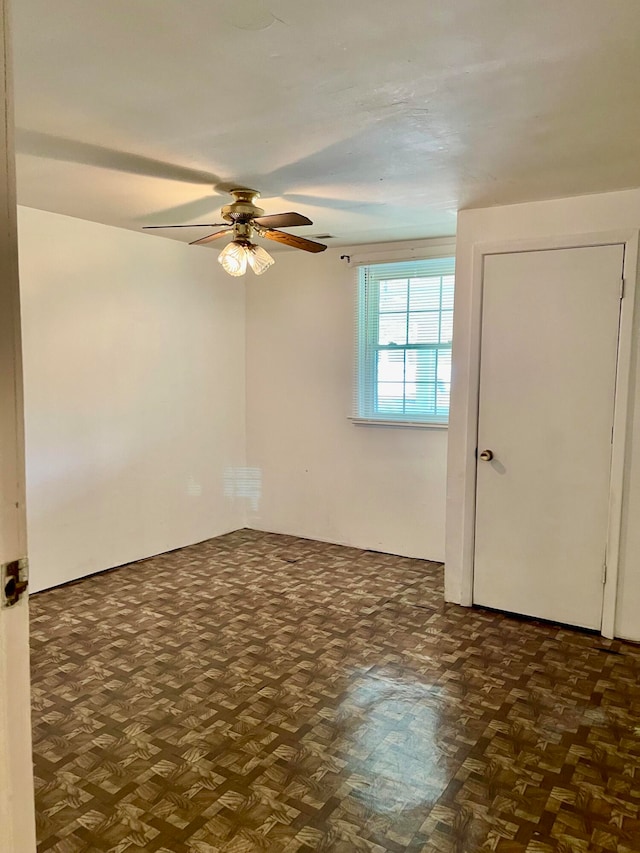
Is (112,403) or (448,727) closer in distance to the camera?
(448,727)

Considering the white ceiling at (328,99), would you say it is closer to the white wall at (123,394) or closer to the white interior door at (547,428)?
the white interior door at (547,428)

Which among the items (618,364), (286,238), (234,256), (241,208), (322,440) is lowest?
(322,440)

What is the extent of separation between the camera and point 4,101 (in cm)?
88

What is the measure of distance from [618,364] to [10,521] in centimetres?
309

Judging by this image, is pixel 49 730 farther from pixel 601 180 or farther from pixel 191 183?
pixel 601 180

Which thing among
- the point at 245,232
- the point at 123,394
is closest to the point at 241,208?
the point at 245,232

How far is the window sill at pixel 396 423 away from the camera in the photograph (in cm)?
443

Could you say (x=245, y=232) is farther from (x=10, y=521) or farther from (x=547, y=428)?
(x=10, y=521)

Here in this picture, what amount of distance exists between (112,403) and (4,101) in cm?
352

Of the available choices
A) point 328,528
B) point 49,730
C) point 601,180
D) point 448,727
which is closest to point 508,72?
point 601,180

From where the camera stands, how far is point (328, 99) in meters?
2.02

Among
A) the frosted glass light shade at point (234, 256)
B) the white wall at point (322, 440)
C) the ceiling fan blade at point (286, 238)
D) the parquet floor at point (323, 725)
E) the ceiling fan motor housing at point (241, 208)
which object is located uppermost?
the ceiling fan motor housing at point (241, 208)

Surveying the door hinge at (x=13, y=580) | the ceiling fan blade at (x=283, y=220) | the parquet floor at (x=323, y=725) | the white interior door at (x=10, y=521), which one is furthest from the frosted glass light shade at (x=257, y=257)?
the door hinge at (x=13, y=580)

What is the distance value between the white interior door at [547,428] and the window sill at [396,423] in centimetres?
82
